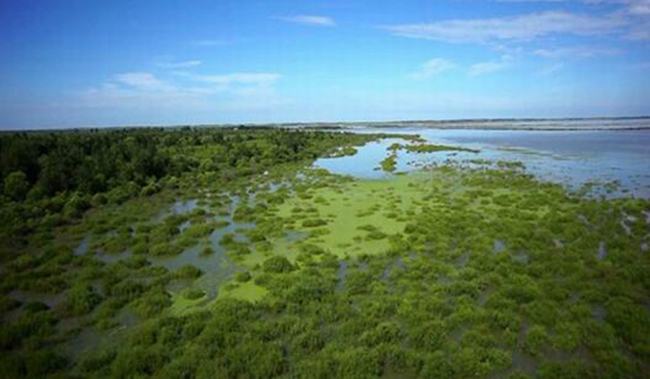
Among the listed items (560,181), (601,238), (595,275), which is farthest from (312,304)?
(560,181)

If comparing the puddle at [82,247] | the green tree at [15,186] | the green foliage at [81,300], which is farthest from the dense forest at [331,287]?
the green tree at [15,186]

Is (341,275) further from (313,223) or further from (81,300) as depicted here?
(81,300)

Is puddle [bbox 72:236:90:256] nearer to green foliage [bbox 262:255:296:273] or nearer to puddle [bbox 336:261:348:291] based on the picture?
green foliage [bbox 262:255:296:273]

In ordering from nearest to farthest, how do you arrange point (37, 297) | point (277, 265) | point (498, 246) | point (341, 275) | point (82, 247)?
point (37, 297) → point (341, 275) → point (277, 265) → point (498, 246) → point (82, 247)

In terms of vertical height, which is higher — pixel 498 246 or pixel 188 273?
pixel 498 246

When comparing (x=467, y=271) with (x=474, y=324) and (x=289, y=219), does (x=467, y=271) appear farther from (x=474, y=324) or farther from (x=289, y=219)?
(x=289, y=219)

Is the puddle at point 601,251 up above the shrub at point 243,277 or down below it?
above

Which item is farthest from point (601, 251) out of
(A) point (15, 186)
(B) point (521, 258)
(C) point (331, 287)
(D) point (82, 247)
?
(A) point (15, 186)

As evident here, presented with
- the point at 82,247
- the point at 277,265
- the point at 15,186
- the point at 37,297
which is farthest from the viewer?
the point at 15,186

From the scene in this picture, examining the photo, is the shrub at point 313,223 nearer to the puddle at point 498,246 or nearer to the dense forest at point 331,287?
the dense forest at point 331,287
